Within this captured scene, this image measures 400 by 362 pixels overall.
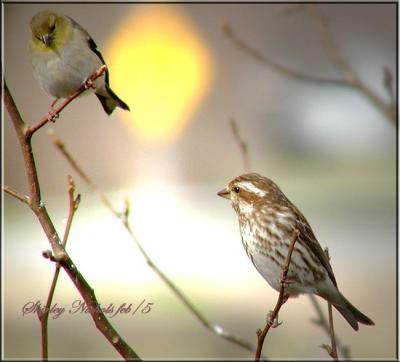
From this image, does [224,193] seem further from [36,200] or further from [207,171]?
[207,171]

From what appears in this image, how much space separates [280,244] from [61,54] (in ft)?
3.16

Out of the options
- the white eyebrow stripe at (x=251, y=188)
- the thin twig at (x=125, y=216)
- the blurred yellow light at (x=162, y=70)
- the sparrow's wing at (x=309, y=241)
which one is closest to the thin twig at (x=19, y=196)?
the thin twig at (x=125, y=216)

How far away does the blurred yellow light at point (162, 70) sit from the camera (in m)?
4.14

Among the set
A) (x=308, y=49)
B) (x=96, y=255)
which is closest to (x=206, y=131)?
(x=308, y=49)

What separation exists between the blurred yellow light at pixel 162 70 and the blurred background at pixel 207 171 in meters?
0.02

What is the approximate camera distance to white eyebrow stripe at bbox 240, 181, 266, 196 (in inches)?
82.2

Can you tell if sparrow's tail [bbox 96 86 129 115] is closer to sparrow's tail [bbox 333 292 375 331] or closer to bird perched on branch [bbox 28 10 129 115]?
bird perched on branch [bbox 28 10 129 115]

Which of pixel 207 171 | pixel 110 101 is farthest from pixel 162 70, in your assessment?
pixel 110 101

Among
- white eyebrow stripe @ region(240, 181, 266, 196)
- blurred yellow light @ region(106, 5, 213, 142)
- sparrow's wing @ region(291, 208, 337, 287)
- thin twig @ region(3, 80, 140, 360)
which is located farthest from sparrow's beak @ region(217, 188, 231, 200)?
blurred yellow light @ region(106, 5, 213, 142)

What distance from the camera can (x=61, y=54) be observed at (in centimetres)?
173

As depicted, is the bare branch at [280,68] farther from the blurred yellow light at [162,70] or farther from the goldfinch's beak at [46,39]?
the goldfinch's beak at [46,39]

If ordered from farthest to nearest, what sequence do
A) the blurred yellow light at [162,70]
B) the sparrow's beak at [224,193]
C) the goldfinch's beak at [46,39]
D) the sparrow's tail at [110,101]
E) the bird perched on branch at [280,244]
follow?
the blurred yellow light at [162,70] → the bird perched on branch at [280,244] → the sparrow's beak at [224,193] → the goldfinch's beak at [46,39] → the sparrow's tail at [110,101]

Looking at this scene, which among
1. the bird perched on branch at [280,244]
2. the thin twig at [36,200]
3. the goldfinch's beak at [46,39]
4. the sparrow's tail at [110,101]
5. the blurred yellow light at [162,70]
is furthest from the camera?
the blurred yellow light at [162,70]

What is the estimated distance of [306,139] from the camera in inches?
294
